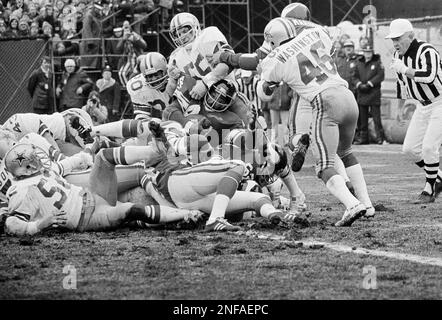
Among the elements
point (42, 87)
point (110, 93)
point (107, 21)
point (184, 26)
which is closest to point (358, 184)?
point (184, 26)

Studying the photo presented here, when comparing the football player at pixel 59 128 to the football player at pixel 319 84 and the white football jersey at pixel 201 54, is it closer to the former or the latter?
the white football jersey at pixel 201 54

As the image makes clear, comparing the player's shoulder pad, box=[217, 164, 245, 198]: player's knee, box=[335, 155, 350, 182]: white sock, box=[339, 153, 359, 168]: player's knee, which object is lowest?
box=[335, 155, 350, 182]: white sock

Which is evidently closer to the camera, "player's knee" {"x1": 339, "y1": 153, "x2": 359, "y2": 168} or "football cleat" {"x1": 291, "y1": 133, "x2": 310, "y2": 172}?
"football cleat" {"x1": 291, "y1": 133, "x2": 310, "y2": 172}

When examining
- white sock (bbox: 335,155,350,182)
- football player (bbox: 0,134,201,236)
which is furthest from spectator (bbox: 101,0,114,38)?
football player (bbox: 0,134,201,236)

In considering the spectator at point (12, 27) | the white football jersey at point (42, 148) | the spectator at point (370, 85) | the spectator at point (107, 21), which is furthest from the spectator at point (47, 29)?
the white football jersey at point (42, 148)

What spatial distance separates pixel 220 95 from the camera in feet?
30.3

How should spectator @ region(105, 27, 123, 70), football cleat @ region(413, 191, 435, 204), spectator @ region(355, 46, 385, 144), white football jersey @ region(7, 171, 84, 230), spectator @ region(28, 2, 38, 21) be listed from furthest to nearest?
spectator @ region(28, 2, 38, 21)
spectator @ region(105, 27, 123, 70)
spectator @ region(355, 46, 385, 144)
football cleat @ region(413, 191, 435, 204)
white football jersey @ region(7, 171, 84, 230)

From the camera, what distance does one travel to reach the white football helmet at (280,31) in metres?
8.02

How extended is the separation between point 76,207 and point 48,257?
107 cm

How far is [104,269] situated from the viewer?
19.7 feet

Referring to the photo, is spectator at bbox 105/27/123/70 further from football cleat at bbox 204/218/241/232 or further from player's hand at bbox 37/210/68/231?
football cleat at bbox 204/218/241/232

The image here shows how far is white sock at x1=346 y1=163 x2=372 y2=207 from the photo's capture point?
821 centimetres

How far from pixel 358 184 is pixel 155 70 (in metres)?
2.46

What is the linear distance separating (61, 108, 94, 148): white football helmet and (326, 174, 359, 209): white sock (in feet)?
7.92
